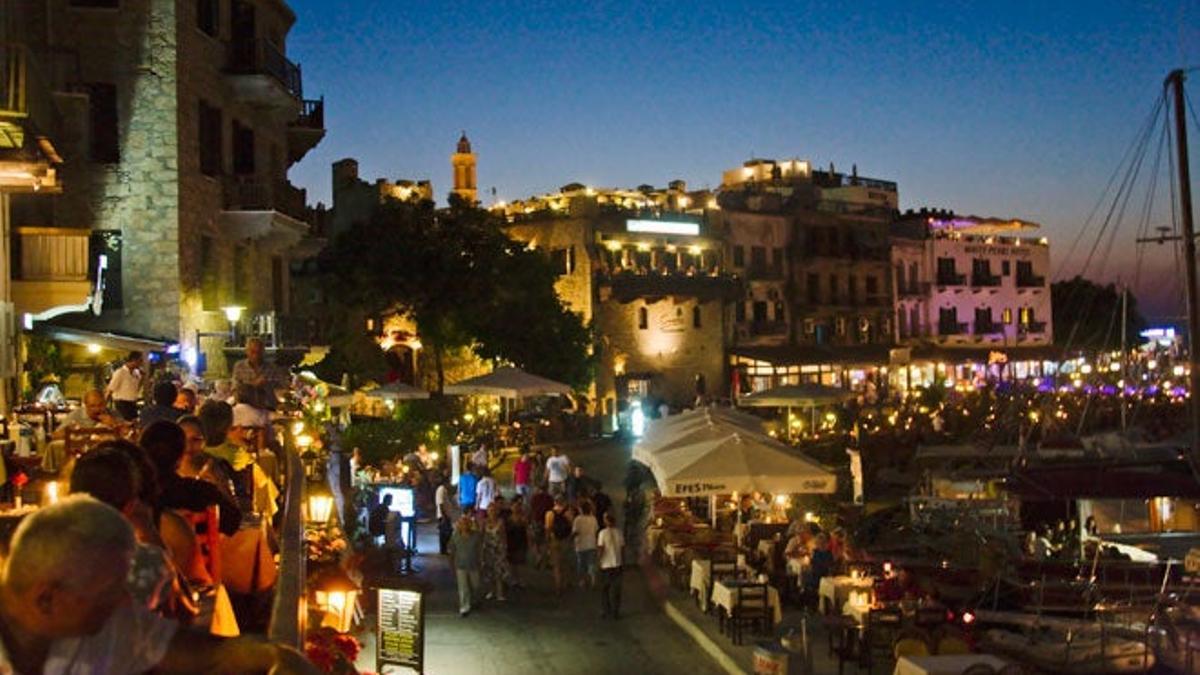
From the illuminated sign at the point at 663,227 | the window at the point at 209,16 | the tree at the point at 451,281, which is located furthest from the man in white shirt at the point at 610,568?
the illuminated sign at the point at 663,227

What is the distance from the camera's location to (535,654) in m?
16.6

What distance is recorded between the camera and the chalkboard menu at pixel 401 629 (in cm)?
1193

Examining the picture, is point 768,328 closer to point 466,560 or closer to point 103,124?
point 103,124

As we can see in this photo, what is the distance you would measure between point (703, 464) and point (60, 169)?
44.3ft

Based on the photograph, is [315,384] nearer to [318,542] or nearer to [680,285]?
[318,542]

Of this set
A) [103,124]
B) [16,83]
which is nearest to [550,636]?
[16,83]

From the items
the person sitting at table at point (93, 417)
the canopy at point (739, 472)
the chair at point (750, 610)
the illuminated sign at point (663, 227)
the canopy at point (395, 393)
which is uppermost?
the illuminated sign at point (663, 227)

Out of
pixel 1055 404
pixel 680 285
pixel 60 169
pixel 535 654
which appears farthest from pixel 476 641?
pixel 680 285

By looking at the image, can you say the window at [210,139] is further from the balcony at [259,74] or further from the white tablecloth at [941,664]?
the white tablecloth at [941,664]

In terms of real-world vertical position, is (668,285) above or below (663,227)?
below

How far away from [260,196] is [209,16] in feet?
13.1

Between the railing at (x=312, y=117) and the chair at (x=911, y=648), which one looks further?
the railing at (x=312, y=117)

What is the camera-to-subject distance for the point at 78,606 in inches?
117

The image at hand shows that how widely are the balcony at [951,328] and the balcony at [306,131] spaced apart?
4901 cm
